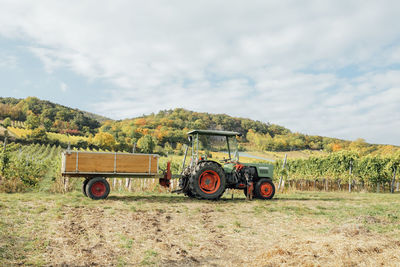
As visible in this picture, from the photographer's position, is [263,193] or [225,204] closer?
[225,204]

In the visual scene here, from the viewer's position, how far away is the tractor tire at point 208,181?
9695mm

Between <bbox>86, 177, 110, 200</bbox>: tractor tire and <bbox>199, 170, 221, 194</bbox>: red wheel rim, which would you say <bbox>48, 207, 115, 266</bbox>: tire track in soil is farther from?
<bbox>199, 170, 221, 194</bbox>: red wheel rim

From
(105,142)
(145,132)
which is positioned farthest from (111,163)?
(145,132)

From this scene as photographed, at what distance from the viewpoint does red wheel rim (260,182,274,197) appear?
1069 cm

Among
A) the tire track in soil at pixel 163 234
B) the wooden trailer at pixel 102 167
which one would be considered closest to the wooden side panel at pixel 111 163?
the wooden trailer at pixel 102 167

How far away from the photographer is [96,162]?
29.8 ft

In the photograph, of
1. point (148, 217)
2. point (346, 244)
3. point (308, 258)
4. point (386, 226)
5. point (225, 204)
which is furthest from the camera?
point (225, 204)

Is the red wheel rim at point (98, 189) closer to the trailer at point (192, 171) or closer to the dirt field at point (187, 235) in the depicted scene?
the trailer at point (192, 171)

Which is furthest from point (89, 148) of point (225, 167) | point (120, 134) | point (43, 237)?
point (43, 237)

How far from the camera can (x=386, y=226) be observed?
6.45 metres

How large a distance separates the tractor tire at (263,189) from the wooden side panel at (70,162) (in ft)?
19.7

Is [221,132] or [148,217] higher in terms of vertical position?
[221,132]

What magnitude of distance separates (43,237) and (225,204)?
5378 mm

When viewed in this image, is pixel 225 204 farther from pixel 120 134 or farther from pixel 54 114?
pixel 54 114
